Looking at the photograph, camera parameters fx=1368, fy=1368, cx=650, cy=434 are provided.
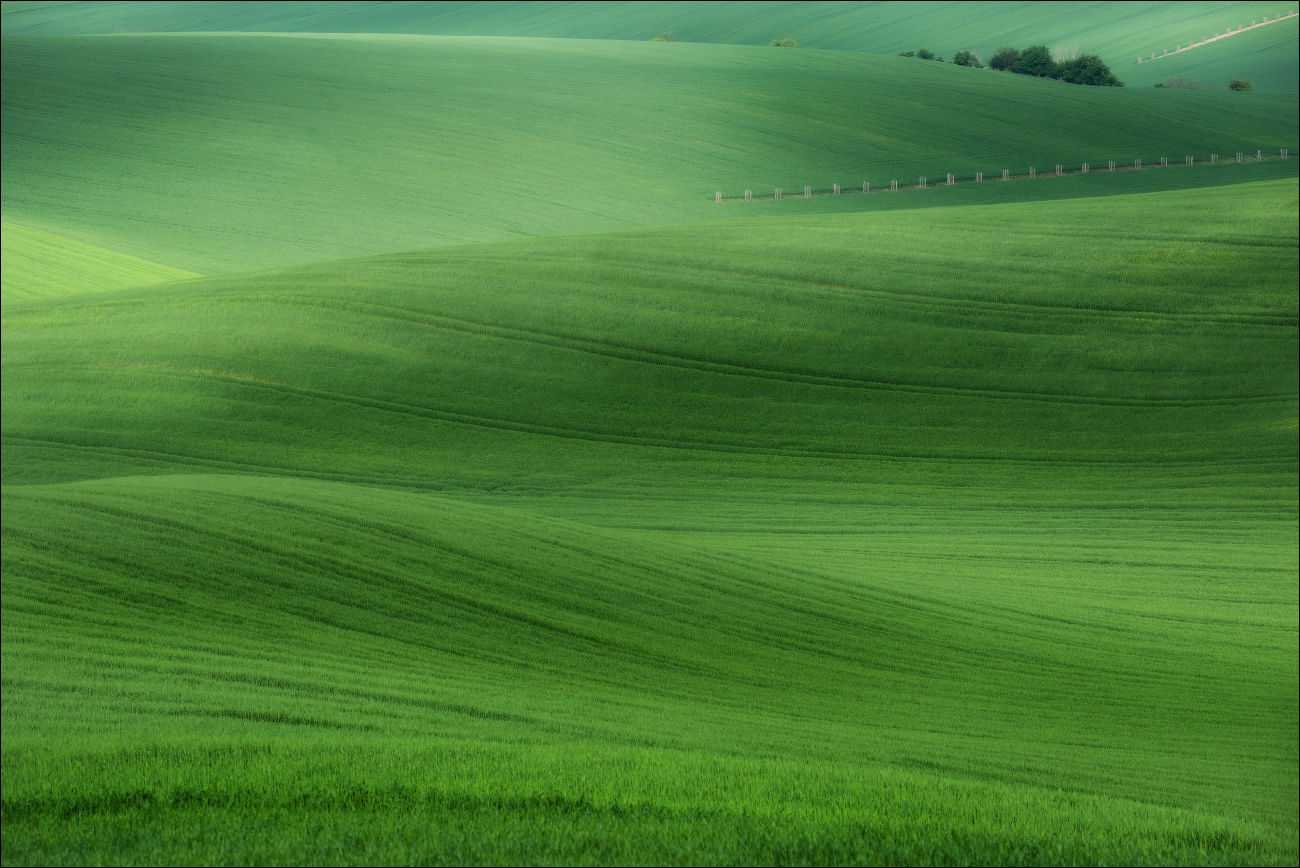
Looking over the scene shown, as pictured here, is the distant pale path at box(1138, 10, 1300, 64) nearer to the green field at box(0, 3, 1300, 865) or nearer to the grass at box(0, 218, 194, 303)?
the green field at box(0, 3, 1300, 865)

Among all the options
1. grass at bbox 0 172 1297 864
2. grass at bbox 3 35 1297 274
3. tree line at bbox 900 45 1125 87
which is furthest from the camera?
tree line at bbox 900 45 1125 87

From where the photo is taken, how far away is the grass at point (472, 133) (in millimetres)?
38688

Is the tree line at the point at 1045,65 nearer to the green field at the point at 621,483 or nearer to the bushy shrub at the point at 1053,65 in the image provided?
the bushy shrub at the point at 1053,65

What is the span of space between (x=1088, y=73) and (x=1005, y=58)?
3572 millimetres

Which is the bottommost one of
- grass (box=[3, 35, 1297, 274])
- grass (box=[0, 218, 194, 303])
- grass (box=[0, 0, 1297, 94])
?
grass (box=[0, 218, 194, 303])

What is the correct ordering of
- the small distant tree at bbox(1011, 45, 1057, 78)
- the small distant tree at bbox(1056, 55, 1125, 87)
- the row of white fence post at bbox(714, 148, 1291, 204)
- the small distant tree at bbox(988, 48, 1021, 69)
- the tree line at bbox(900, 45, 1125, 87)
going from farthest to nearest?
1. the small distant tree at bbox(988, 48, 1021, 69)
2. the small distant tree at bbox(1011, 45, 1057, 78)
3. the tree line at bbox(900, 45, 1125, 87)
4. the small distant tree at bbox(1056, 55, 1125, 87)
5. the row of white fence post at bbox(714, 148, 1291, 204)

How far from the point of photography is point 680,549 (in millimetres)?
16016

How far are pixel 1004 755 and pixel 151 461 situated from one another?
1518 centimetres

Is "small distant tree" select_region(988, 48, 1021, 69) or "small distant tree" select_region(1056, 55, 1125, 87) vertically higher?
"small distant tree" select_region(988, 48, 1021, 69)

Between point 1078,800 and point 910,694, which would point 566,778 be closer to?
point 1078,800

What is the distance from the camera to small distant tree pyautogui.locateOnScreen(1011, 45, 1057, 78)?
59.1m

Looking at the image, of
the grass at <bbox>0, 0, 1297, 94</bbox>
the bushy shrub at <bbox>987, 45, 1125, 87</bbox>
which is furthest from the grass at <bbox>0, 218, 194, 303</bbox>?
the bushy shrub at <bbox>987, 45, 1125, 87</bbox>

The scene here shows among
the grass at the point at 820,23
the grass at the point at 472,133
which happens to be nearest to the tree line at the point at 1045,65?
the grass at the point at 820,23

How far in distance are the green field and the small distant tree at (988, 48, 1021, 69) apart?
914 cm
